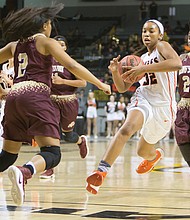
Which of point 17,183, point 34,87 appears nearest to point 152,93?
point 34,87

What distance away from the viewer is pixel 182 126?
6.49m

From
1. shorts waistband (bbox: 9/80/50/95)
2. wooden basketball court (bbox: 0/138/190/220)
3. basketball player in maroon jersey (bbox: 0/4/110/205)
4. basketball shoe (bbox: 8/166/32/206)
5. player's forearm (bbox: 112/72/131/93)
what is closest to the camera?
basketball shoe (bbox: 8/166/32/206)

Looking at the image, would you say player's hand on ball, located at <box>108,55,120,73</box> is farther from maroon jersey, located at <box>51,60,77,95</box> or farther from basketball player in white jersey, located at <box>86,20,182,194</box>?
maroon jersey, located at <box>51,60,77,95</box>

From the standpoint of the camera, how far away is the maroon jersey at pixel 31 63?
4.94 m

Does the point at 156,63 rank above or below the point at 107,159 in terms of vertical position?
above

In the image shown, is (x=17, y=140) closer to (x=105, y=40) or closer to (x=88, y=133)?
(x=88, y=133)

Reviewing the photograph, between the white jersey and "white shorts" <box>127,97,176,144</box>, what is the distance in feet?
0.21

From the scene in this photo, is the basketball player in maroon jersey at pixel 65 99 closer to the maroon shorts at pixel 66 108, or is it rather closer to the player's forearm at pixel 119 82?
the maroon shorts at pixel 66 108

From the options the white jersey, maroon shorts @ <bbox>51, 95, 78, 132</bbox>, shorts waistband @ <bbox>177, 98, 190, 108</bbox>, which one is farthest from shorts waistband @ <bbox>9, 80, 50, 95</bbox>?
maroon shorts @ <bbox>51, 95, 78, 132</bbox>

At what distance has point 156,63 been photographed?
19.5ft

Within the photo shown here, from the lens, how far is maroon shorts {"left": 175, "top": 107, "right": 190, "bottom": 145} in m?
6.39

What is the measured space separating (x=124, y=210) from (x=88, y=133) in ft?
52.3

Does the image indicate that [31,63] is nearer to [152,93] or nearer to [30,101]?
[30,101]

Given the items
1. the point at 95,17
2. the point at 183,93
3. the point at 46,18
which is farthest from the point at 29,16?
the point at 95,17
